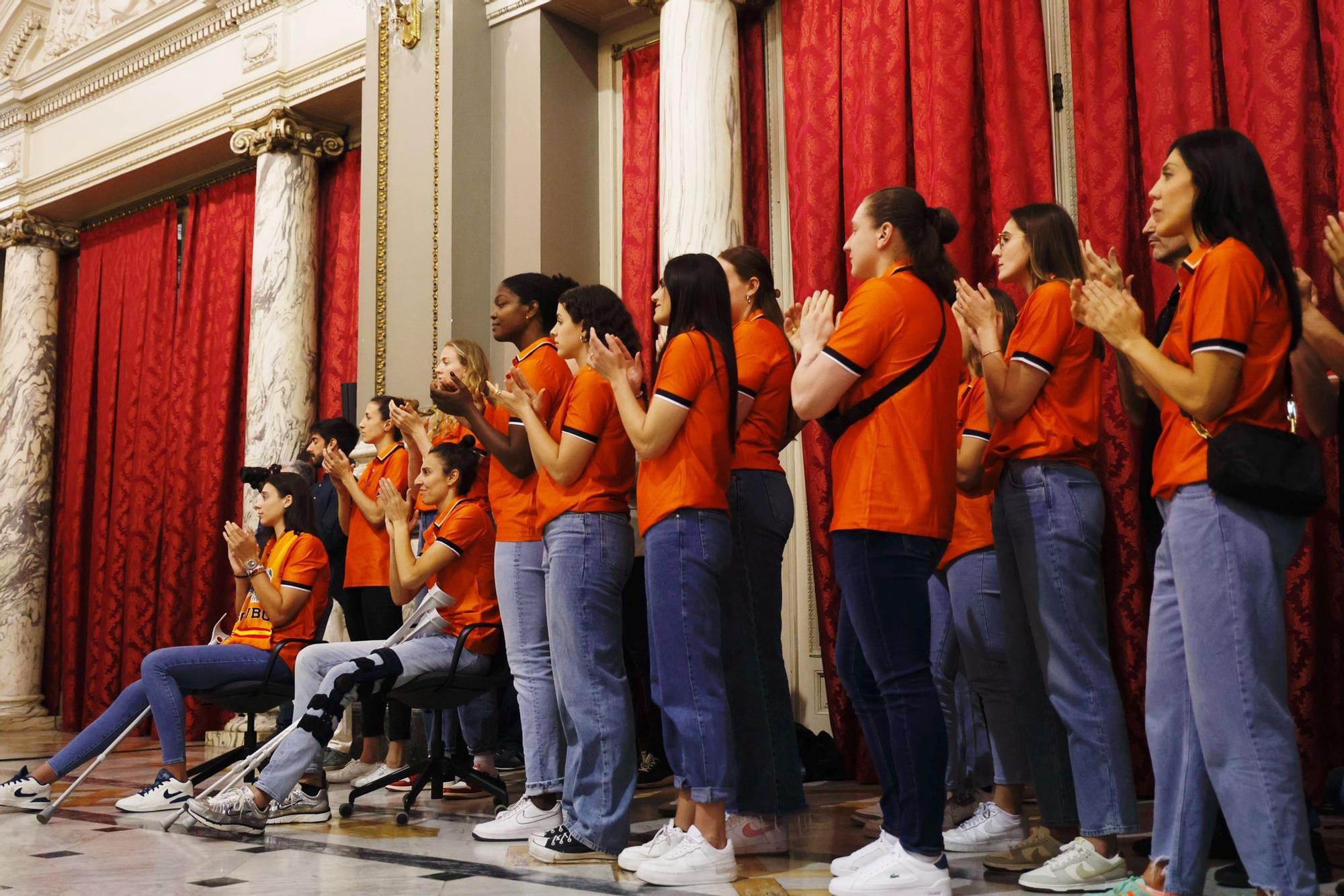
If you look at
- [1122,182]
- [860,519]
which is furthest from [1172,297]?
[1122,182]

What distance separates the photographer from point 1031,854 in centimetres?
264

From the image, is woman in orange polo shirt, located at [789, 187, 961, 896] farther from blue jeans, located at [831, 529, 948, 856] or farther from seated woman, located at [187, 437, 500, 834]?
seated woman, located at [187, 437, 500, 834]

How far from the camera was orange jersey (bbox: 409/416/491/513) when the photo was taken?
3.81 meters

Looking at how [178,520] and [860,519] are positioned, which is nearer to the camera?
[860,519]

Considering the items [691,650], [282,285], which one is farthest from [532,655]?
[282,285]

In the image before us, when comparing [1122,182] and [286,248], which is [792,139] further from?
[286,248]

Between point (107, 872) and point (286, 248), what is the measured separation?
453 cm

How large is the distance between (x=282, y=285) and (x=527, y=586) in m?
4.09

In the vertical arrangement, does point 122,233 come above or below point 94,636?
above

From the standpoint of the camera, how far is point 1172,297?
2637mm

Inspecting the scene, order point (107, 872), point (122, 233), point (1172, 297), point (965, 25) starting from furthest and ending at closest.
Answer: point (122, 233) < point (965, 25) < point (107, 872) < point (1172, 297)

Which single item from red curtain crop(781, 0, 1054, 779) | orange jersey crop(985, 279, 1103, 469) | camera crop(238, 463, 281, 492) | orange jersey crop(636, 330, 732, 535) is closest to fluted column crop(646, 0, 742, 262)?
red curtain crop(781, 0, 1054, 779)

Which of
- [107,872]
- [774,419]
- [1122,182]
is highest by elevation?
[1122,182]

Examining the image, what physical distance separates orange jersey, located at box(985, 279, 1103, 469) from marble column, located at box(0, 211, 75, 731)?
23.9ft
